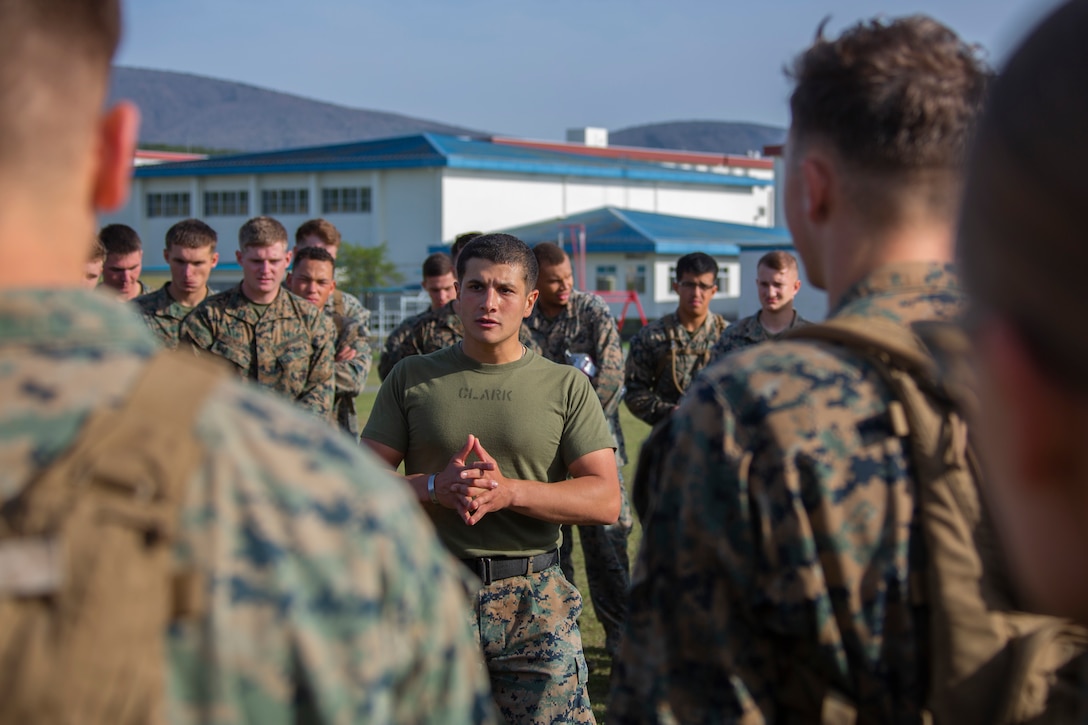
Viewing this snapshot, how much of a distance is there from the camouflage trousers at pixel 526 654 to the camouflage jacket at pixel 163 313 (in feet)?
13.6

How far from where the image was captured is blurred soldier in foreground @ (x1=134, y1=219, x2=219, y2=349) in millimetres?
8016

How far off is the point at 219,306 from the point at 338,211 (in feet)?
162

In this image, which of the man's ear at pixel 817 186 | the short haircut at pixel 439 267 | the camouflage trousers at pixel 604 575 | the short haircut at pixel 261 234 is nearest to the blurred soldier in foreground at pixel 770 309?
the camouflage trousers at pixel 604 575

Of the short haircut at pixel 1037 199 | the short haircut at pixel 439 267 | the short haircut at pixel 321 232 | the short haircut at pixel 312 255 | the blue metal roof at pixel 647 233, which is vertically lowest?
the short haircut at pixel 1037 199

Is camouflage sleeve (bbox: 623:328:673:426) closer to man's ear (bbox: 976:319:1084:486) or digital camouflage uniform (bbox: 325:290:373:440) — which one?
digital camouflage uniform (bbox: 325:290:373:440)

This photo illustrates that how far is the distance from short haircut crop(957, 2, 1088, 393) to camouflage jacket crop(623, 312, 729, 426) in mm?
7702

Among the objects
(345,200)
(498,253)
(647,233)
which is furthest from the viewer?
(345,200)

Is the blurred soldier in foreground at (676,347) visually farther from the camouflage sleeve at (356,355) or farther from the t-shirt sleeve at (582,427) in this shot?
the t-shirt sleeve at (582,427)

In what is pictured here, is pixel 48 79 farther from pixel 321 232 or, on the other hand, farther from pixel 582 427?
pixel 321 232

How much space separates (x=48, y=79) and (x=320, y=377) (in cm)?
608

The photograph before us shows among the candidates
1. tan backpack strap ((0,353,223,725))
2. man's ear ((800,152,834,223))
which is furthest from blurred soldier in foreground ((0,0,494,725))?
man's ear ((800,152,834,223))

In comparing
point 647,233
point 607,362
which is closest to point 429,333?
point 607,362

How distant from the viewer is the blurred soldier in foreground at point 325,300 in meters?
8.51

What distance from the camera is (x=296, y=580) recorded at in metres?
1.35
